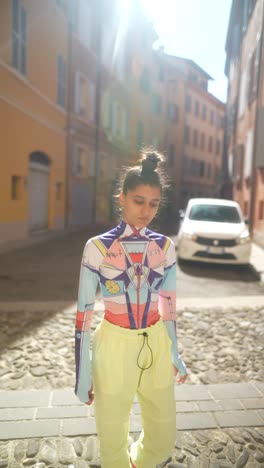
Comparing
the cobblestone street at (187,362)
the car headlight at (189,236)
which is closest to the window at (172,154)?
the car headlight at (189,236)

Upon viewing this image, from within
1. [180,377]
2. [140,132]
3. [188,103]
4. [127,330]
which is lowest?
[180,377]

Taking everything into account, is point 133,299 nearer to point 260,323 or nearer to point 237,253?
point 260,323

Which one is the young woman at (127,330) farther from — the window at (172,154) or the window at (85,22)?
the window at (172,154)

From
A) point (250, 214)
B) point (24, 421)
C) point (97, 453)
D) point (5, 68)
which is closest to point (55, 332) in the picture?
point (24, 421)

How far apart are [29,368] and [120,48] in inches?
915

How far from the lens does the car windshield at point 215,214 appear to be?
374 inches

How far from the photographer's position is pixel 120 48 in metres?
23.2

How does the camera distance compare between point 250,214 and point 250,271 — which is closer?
point 250,271

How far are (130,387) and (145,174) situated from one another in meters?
1.04

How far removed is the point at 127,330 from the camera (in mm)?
1864

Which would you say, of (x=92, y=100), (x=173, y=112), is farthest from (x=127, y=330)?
Answer: (x=173, y=112)

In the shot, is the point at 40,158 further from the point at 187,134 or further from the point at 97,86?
the point at 187,134

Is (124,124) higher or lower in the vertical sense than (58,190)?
higher

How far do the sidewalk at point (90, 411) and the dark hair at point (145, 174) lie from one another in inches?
70.9
